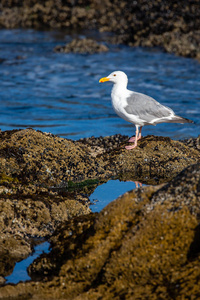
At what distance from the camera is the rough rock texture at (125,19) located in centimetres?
2059

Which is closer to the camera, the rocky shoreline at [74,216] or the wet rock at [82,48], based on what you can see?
the rocky shoreline at [74,216]

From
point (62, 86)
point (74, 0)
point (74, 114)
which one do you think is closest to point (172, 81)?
point (62, 86)

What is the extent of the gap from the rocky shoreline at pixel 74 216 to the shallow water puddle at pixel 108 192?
12 cm

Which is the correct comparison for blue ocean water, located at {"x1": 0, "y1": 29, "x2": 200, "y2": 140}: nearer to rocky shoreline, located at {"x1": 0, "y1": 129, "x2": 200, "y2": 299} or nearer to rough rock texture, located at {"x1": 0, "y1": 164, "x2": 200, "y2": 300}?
rocky shoreline, located at {"x1": 0, "y1": 129, "x2": 200, "y2": 299}

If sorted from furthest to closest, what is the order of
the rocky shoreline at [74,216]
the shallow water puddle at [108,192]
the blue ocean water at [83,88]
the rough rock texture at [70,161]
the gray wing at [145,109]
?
1. the blue ocean water at [83,88]
2. the gray wing at [145,109]
3. the rough rock texture at [70,161]
4. the shallow water puddle at [108,192]
5. the rocky shoreline at [74,216]

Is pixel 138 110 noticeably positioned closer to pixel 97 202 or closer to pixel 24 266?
pixel 97 202

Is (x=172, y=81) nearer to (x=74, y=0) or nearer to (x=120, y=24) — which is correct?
(x=120, y=24)

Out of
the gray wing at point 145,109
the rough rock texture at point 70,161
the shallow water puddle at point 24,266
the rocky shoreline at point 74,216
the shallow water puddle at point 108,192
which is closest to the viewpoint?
the rocky shoreline at point 74,216

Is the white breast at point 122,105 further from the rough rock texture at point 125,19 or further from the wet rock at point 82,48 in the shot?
the wet rock at point 82,48

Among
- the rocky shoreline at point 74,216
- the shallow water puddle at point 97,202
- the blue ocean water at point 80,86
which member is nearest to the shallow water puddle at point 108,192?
the shallow water puddle at point 97,202

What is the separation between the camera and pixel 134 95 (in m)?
7.41

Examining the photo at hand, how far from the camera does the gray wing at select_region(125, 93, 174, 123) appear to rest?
7.23 m

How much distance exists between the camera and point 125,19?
2378 cm

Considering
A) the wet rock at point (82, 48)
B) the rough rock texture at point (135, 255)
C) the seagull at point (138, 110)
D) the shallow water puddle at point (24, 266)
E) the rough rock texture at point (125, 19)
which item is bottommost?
the shallow water puddle at point (24, 266)
